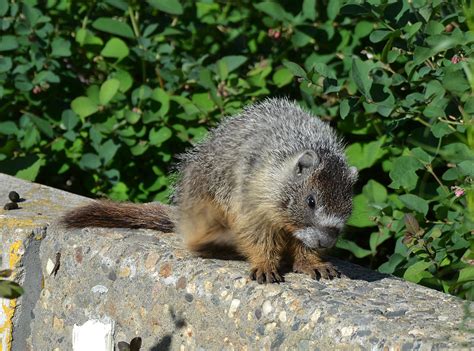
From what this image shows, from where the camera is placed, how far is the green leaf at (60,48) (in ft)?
16.6

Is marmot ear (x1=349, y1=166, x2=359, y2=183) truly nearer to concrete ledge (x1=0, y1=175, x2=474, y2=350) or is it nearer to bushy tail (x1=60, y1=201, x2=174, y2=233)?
concrete ledge (x1=0, y1=175, x2=474, y2=350)

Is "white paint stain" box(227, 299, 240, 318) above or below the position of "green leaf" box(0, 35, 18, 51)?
below

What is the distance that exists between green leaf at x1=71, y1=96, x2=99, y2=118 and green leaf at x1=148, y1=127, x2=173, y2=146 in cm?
34

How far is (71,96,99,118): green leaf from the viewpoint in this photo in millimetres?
5000

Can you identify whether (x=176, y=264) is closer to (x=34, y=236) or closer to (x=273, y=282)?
(x=273, y=282)

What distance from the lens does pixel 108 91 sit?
494 cm

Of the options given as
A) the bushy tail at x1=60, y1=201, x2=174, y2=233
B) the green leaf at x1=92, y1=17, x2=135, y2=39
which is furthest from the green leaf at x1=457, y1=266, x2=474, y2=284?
the green leaf at x1=92, y1=17, x2=135, y2=39

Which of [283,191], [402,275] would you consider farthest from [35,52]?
[402,275]

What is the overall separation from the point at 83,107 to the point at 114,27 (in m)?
0.50

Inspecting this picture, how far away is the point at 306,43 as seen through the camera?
509 centimetres

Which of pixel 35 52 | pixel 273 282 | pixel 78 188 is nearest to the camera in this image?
pixel 273 282

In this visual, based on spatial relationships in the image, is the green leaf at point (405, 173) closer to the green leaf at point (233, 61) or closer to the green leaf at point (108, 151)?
the green leaf at point (233, 61)

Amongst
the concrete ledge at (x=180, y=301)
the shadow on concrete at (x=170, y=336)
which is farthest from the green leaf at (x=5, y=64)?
the shadow on concrete at (x=170, y=336)

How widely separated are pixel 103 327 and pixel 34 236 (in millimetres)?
1151
